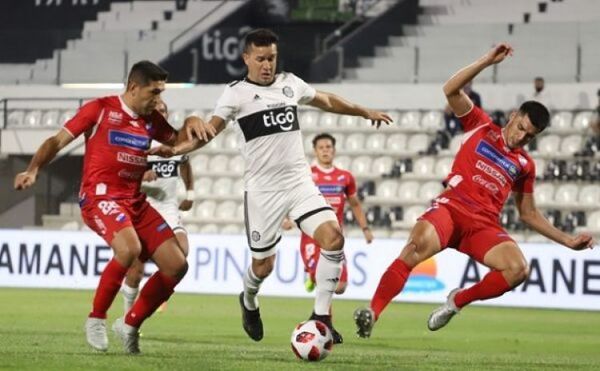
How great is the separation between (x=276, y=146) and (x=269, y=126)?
0.17 metres

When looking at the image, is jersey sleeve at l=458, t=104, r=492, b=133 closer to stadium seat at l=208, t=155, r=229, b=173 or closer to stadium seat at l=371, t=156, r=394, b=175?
stadium seat at l=371, t=156, r=394, b=175

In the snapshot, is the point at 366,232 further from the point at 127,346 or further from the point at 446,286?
the point at 127,346

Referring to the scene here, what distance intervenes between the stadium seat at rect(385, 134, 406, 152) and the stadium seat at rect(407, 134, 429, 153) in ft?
0.45

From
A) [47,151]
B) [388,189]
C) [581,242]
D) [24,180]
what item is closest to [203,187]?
[388,189]

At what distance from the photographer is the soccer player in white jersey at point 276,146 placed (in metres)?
11.0

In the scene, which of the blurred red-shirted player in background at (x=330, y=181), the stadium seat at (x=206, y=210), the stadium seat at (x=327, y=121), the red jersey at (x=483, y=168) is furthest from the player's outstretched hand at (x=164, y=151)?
the stadium seat at (x=327, y=121)

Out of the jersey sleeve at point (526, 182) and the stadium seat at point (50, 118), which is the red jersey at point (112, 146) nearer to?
the jersey sleeve at point (526, 182)

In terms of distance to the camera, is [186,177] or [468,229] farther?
[186,177]

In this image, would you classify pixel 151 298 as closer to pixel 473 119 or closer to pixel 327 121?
pixel 473 119

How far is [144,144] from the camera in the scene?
10.7 metres

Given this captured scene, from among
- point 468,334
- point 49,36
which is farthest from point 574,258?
point 49,36

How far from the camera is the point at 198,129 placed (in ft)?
33.3

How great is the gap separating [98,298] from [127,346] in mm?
458

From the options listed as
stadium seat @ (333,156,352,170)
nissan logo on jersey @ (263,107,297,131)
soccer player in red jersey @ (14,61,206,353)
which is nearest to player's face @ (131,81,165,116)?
soccer player in red jersey @ (14,61,206,353)
